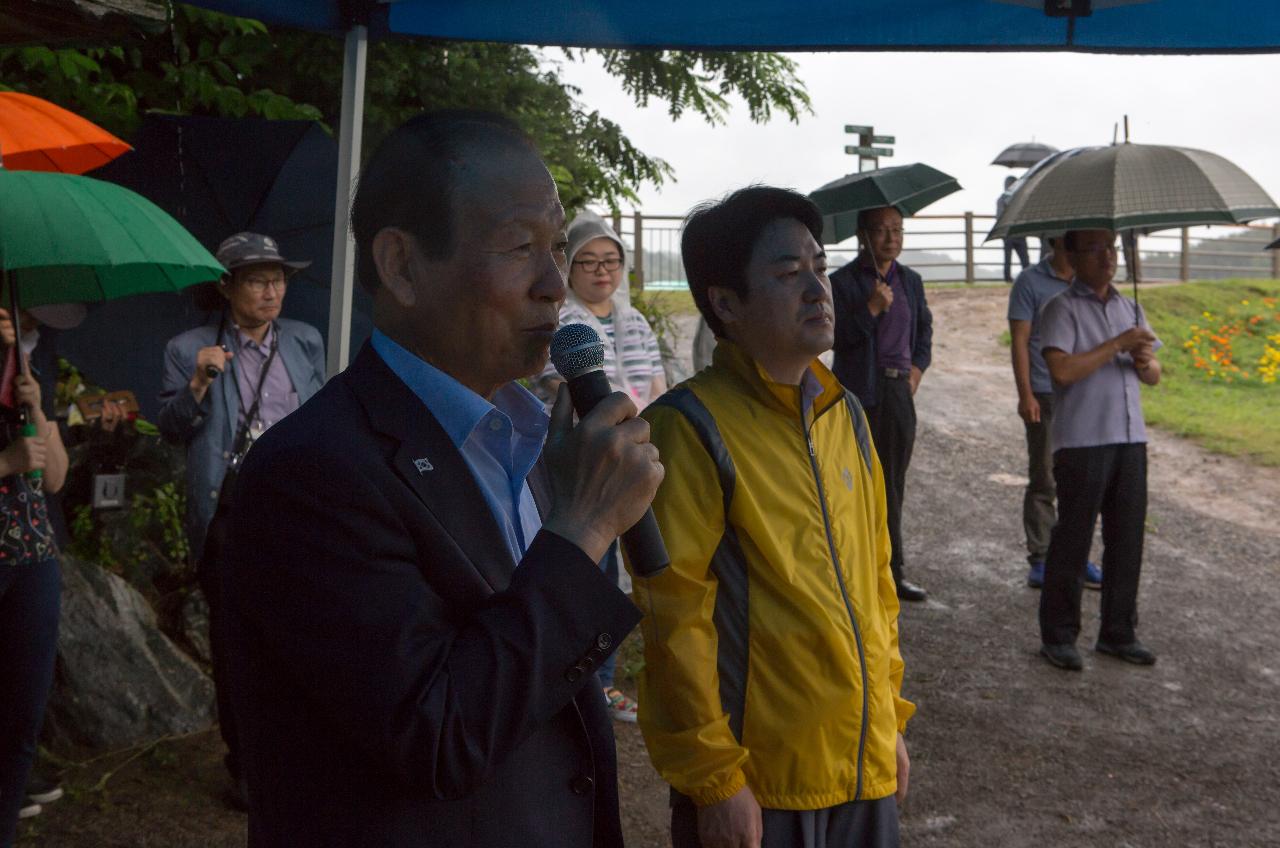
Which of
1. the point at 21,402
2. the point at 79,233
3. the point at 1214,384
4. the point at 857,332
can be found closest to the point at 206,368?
the point at 21,402

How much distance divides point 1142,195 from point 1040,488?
102 inches

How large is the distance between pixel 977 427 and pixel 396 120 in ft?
25.3

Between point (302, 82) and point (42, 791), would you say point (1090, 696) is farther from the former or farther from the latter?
point (302, 82)

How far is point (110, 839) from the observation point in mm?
4582

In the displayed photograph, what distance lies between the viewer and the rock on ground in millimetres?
5305

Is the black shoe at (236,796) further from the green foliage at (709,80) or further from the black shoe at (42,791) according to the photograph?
the green foliage at (709,80)

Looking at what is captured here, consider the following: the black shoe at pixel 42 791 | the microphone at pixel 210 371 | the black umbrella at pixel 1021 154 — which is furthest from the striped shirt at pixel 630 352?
the black umbrella at pixel 1021 154

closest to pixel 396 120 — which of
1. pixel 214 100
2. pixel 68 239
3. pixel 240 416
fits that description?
pixel 214 100

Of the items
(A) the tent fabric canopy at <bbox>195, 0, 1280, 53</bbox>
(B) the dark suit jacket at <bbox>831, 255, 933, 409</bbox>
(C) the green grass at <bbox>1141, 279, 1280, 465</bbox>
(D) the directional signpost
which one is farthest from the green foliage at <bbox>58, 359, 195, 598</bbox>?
(C) the green grass at <bbox>1141, 279, 1280, 465</bbox>

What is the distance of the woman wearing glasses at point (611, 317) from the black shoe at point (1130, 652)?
107 inches

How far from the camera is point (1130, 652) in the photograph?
21.7 ft

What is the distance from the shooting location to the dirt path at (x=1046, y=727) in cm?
477

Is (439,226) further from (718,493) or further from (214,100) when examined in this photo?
(214,100)

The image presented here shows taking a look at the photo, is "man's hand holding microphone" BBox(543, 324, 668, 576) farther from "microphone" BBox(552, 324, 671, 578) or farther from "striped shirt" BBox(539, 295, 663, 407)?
"striped shirt" BBox(539, 295, 663, 407)
